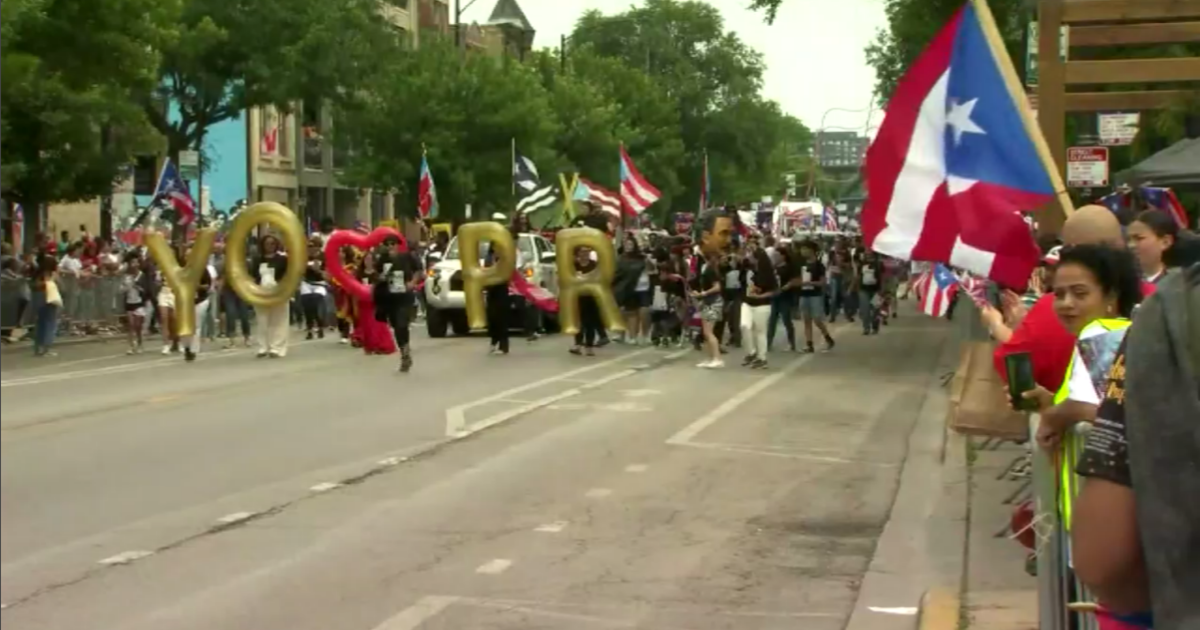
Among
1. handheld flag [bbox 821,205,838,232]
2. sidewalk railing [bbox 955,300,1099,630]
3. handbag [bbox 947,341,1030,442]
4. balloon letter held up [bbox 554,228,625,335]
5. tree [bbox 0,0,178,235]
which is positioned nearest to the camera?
sidewalk railing [bbox 955,300,1099,630]

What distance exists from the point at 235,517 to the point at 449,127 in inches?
672

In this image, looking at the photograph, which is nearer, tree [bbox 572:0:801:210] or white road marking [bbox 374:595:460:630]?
white road marking [bbox 374:595:460:630]

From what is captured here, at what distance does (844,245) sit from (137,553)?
33004 mm

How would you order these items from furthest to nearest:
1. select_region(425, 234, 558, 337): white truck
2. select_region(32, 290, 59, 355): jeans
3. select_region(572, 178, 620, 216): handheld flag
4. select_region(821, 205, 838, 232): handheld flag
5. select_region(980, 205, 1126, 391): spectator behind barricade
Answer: select_region(821, 205, 838, 232): handheld flag, select_region(32, 290, 59, 355): jeans, select_region(572, 178, 620, 216): handheld flag, select_region(425, 234, 558, 337): white truck, select_region(980, 205, 1126, 391): spectator behind barricade

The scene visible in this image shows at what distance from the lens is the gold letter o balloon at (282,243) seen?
249 inches

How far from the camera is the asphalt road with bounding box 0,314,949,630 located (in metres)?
→ 8.26

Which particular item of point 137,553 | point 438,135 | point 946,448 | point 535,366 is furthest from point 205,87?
point 137,553

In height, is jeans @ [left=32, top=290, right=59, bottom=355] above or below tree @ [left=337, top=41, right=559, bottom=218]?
below

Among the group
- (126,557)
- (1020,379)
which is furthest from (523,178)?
(1020,379)

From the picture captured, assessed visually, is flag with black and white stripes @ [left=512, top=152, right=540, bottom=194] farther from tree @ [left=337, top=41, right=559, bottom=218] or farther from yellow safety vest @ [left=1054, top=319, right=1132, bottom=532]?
yellow safety vest @ [left=1054, top=319, right=1132, bottom=532]

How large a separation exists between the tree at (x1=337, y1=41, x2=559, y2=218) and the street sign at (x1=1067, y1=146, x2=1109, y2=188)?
243 inches

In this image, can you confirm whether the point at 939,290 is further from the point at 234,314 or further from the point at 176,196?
the point at 176,196

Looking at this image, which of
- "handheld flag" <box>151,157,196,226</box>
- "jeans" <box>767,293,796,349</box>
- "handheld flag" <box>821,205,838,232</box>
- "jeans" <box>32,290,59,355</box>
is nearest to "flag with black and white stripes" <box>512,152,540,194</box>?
"handheld flag" <box>151,157,196,226</box>

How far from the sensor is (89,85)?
1133 inches
